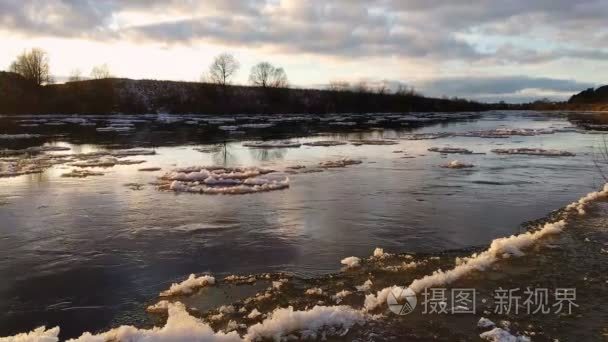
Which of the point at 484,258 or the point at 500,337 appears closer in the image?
the point at 500,337

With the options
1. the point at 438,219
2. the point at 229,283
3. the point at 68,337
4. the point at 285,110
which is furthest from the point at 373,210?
the point at 285,110

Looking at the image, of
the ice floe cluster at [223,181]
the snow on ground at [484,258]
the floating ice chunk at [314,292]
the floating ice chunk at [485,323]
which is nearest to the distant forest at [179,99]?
the ice floe cluster at [223,181]

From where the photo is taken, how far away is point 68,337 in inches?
158

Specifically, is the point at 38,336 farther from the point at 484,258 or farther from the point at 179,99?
the point at 179,99

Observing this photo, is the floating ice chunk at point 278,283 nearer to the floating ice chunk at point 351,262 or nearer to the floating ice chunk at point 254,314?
the floating ice chunk at point 254,314

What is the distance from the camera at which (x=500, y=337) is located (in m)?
3.94

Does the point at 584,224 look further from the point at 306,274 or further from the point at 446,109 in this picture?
the point at 446,109

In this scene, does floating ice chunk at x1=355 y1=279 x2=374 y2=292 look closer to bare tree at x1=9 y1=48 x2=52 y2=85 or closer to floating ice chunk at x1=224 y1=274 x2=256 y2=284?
floating ice chunk at x1=224 y1=274 x2=256 y2=284

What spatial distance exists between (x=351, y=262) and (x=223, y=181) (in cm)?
591

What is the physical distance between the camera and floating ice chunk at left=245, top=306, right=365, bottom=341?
4059 millimetres

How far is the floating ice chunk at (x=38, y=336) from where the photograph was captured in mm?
3707

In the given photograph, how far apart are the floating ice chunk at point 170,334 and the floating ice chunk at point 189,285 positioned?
0.86 meters

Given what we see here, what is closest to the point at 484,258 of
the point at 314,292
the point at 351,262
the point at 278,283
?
the point at 351,262

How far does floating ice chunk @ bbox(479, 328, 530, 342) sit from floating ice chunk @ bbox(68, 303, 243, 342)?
1.95 m
